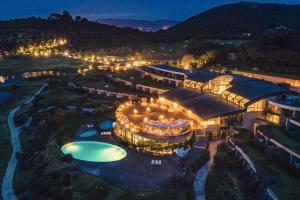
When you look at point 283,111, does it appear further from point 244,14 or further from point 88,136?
point 244,14

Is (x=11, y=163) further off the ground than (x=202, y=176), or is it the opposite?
(x=202, y=176)

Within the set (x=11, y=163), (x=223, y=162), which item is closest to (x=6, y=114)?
(x=11, y=163)

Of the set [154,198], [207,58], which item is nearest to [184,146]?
[154,198]

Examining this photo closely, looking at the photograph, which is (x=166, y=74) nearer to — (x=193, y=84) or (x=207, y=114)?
(x=193, y=84)

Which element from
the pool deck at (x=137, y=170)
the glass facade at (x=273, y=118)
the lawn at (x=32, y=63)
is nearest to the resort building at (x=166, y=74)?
the glass facade at (x=273, y=118)

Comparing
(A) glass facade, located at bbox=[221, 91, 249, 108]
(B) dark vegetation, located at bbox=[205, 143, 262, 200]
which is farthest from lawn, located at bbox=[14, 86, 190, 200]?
(A) glass facade, located at bbox=[221, 91, 249, 108]

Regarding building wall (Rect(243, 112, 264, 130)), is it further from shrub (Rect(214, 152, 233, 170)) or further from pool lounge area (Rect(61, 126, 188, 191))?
pool lounge area (Rect(61, 126, 188, 191))

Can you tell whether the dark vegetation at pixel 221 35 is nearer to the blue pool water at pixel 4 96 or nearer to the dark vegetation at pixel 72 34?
the dark vegetation at pixel 72 34
